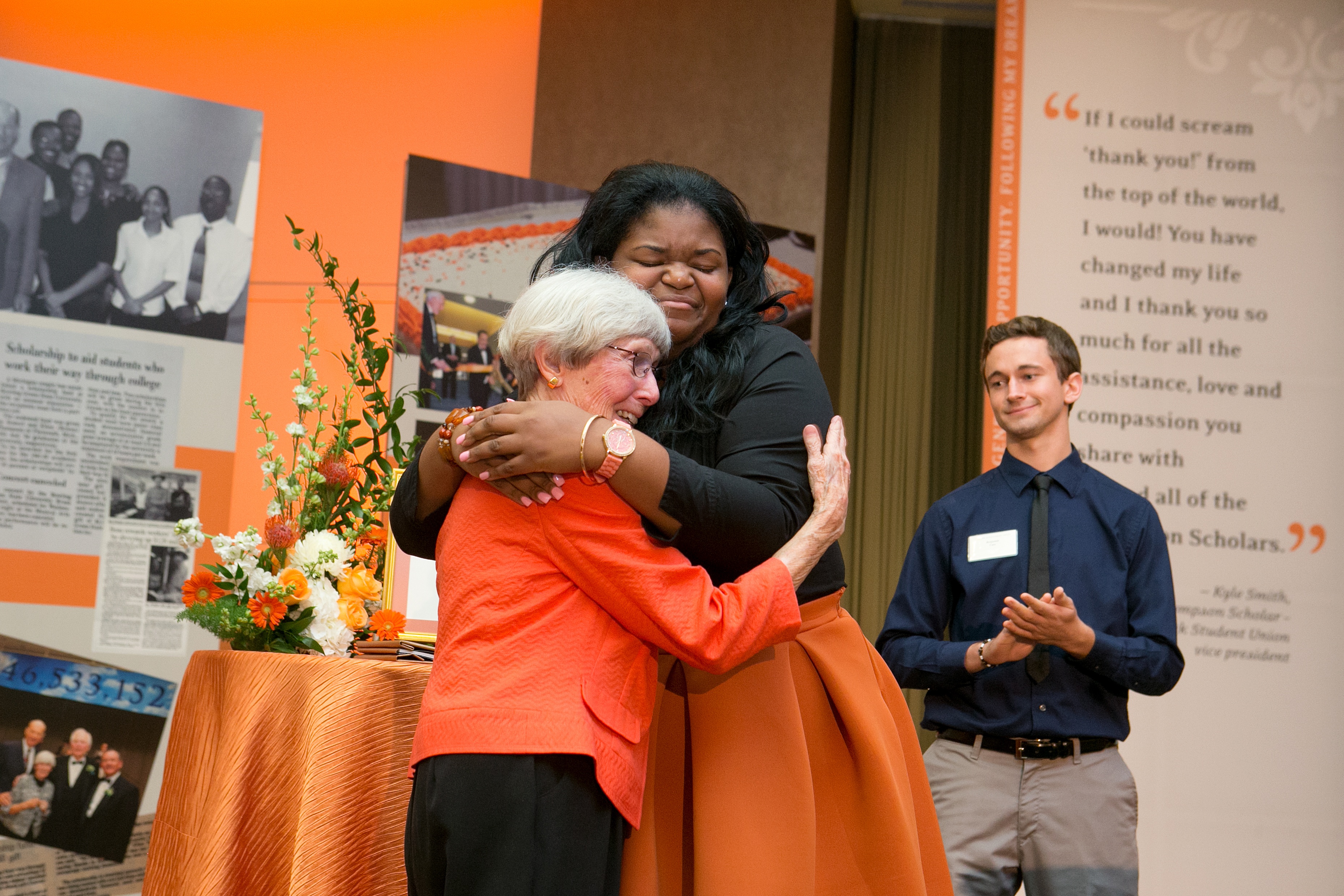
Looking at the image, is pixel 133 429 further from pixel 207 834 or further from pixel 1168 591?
pixel 1168 591

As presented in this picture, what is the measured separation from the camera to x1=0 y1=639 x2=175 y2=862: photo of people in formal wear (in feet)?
11.8

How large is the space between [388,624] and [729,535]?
100cm

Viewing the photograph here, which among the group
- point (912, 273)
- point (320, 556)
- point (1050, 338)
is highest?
point (912, 273)

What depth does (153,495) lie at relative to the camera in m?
3.87

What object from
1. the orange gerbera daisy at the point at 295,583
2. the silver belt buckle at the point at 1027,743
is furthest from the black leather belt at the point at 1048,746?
the orange gerbera daisy at the point at 295,583

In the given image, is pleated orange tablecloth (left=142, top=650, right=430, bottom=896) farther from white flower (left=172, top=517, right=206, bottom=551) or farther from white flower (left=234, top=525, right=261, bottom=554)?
white flower (left=172, top=517, right=206, bottom=551)

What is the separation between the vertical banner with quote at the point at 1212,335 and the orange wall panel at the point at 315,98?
2.18 metres

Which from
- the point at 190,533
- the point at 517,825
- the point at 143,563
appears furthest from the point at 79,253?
the point at 517,825

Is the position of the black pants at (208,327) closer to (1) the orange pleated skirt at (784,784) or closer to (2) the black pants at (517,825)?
(1) the orange pleated skirt at (784,784)

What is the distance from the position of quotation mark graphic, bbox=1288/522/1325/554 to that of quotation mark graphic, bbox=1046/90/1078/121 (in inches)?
67.3

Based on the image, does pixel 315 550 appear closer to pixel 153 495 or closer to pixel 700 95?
pixel 153 495

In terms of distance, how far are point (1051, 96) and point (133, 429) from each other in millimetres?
3474

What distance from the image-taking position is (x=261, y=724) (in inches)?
81.0

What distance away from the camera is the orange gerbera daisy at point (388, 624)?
2291 millimetres
